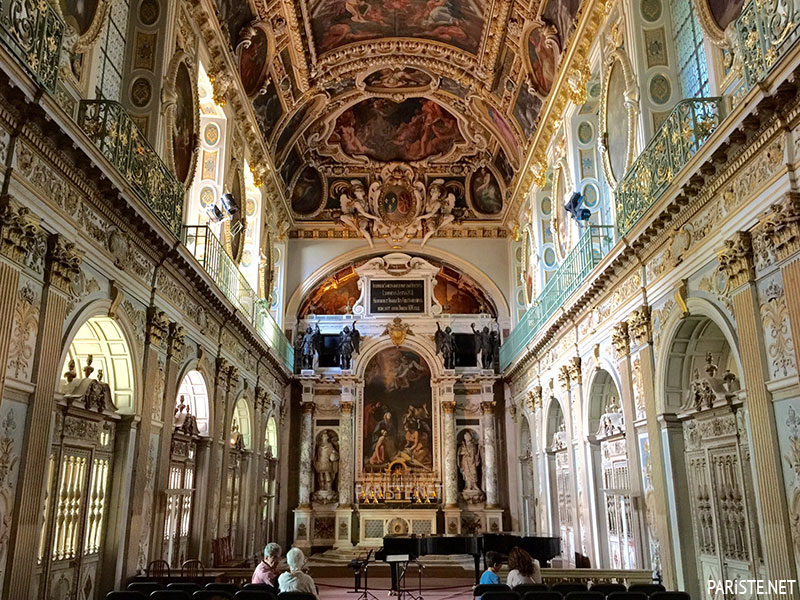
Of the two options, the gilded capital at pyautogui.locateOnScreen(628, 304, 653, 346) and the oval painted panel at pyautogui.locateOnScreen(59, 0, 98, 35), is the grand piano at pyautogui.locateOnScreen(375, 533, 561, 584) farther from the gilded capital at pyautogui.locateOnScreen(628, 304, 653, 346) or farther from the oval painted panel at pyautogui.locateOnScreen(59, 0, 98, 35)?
the oval painted panel at pyautogui.locateOnScreen(59, 0, 98, 35)

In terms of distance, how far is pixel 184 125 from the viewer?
1260 centimetres

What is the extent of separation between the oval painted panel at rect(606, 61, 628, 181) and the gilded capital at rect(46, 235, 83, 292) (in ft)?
29.4

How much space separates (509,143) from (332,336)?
8.74 metres

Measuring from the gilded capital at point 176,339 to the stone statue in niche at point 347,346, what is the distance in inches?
432

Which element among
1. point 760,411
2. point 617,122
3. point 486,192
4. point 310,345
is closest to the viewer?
point 760,411

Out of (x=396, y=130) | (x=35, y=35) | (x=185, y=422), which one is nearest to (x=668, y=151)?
(x=35, y=35)

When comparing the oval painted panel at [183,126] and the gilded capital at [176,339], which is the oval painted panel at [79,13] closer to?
the oval painted panel at [183,126]

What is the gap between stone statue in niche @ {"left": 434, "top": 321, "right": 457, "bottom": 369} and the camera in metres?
23.0

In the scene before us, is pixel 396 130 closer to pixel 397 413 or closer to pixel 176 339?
pixel 397 413

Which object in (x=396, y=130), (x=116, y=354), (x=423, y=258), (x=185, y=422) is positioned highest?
(x=396, y=130)

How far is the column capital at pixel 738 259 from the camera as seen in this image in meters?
7.63

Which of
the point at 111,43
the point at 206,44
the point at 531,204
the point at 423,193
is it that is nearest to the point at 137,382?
the point at 111,43

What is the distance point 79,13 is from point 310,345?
15.1 m

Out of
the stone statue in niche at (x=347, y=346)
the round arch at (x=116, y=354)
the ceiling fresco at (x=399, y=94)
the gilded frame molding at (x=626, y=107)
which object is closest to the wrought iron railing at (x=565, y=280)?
the gilded frame molding at (x=626, y=107)
